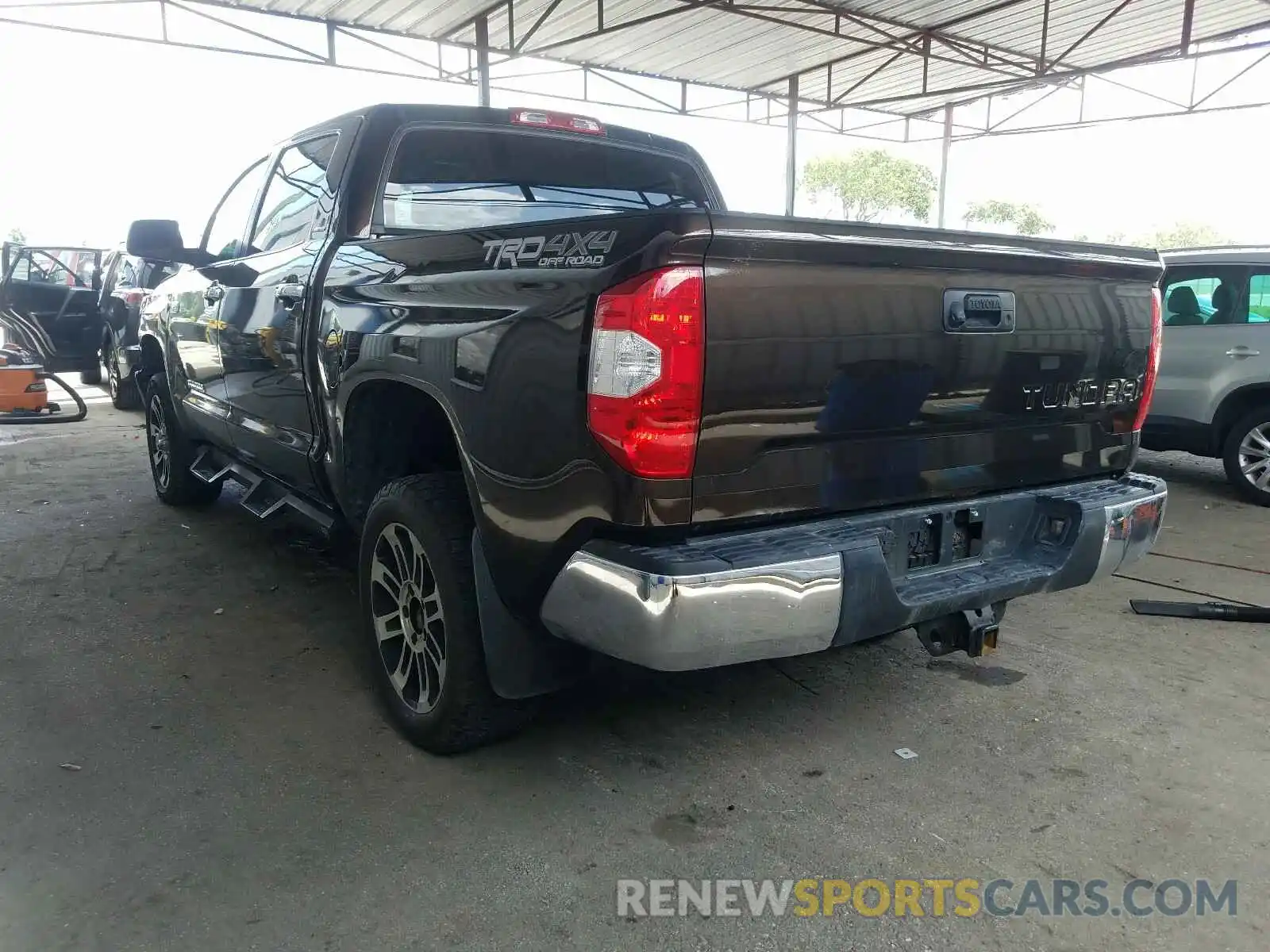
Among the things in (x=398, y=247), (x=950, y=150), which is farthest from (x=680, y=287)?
(x=950, y=150)

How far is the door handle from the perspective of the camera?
3.41 metres

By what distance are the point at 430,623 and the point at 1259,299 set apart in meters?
6.32

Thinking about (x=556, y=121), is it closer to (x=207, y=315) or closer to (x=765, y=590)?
(x=207, y=315)

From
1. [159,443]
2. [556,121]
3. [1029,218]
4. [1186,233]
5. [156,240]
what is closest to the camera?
[556,121]

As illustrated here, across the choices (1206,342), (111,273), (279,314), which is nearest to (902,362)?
(279,314)

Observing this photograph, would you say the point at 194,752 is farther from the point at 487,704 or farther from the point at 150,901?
the point at 487,704

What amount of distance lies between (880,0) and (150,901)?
14.1 metres

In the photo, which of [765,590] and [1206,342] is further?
[1206,342]

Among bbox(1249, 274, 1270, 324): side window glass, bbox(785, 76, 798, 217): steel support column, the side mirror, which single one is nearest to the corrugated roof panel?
bbox(785, 76, 798, 217): steel support column

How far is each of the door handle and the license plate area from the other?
2.28 meters

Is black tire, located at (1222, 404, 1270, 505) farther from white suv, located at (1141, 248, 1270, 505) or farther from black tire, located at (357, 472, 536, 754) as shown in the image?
black tire, located at (357, 472, 536, 754)

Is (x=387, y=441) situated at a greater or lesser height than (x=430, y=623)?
greater

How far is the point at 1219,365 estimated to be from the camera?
6559 millimetres

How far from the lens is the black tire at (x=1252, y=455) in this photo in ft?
20.8
